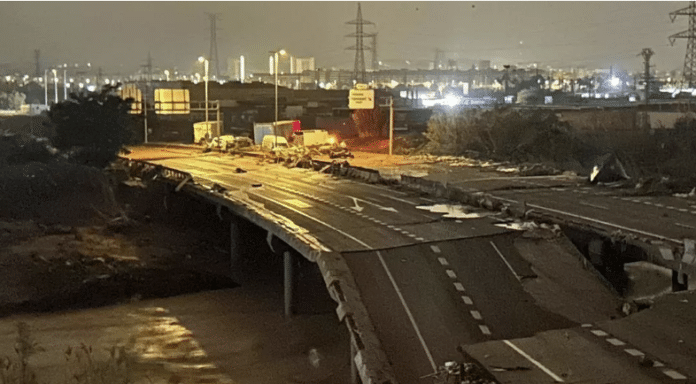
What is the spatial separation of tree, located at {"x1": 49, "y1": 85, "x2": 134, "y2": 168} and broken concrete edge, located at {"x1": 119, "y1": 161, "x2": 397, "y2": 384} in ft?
67.0

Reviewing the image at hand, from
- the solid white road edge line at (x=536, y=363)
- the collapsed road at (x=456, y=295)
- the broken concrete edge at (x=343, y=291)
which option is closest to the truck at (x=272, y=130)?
the collapsed road at (x=456, y=295)

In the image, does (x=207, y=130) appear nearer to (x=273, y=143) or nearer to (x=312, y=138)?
(x=312, y=138)

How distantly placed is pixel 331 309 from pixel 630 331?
1200 centimetres

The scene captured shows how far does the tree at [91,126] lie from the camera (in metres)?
50.8

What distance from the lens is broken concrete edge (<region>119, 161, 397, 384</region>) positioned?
15523 millimetres

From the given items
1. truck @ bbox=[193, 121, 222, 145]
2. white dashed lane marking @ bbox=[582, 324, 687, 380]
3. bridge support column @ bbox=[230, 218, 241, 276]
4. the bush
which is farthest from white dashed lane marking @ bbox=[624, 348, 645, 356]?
truck @ bbox=[193, 121, 222, 145]

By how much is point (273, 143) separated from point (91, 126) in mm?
11777

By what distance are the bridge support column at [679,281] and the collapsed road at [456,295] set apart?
1.89m

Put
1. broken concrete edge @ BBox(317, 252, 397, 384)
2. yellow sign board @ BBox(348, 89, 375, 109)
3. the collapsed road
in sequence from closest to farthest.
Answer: the collapsed road → broken concrete edge @ BBox(317, 252, 397, 384) → yellow sign board @ BBox(348, 89, 375, 109)

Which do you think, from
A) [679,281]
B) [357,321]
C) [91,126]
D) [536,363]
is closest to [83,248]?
[357,321]

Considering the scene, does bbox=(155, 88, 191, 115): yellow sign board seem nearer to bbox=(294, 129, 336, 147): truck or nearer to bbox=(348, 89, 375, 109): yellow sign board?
bbox=(294, 129, 336, 147): truck

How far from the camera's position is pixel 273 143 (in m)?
54.8

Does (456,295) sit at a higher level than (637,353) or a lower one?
lower

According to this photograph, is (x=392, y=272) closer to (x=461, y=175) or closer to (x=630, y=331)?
(x=630, y=331)
